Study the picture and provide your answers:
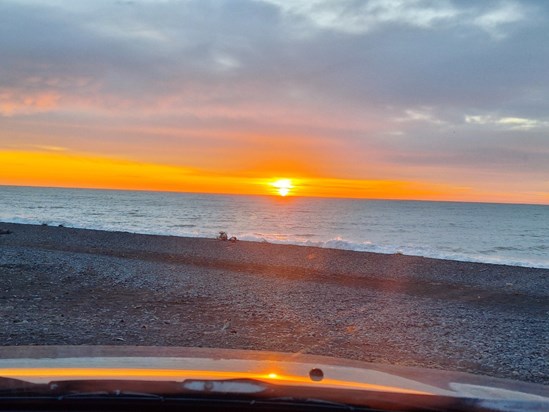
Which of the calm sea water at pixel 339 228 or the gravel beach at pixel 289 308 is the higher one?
the calm sea water at pixel 339 228

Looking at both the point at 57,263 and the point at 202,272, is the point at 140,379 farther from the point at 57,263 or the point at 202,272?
the point at 57,263

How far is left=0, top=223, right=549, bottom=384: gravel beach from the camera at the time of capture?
6.66 m

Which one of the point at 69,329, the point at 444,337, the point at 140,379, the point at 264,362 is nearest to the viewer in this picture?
the point at 140,379

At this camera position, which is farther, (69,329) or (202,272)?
(202,272)

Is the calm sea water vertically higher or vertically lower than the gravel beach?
higher

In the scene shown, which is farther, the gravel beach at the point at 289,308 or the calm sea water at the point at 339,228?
the calm sea water at the point at 339,228

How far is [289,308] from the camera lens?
9492 millimetres

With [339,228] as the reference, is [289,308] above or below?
below

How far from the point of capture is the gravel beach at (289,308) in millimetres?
6656

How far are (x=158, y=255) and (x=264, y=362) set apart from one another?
1639 centimetres

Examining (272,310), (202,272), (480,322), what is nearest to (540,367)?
(480,322)

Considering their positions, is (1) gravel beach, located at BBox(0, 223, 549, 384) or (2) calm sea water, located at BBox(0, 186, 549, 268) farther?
(2) calm sea water, located at BBox(0, 186, 549, 268)

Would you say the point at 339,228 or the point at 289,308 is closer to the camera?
the point at 289,308

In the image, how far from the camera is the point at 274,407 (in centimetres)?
221
